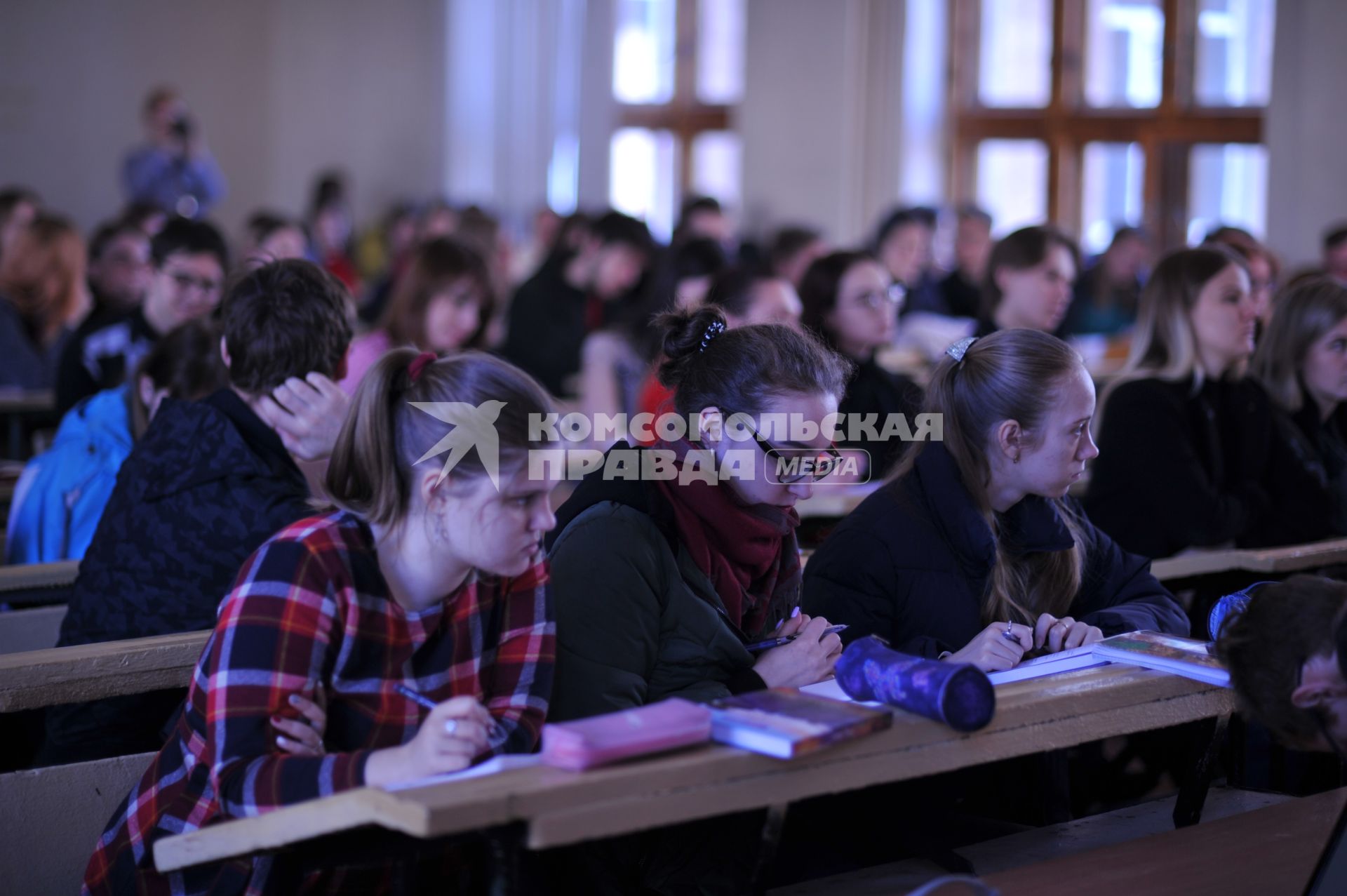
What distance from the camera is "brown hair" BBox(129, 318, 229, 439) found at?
2977mm

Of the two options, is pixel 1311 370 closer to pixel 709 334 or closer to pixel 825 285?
pixel 825 285

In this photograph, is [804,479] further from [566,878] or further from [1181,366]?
[1181,366]

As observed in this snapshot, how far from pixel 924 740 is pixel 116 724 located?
4.68ft

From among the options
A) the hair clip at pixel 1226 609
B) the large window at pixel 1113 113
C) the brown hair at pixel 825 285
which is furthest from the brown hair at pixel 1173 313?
the large window at pixel 1113 113

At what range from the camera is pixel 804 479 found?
213cm

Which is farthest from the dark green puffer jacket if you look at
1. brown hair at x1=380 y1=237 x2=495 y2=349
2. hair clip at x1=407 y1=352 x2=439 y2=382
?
brown hair at x1=380 y1=237 x2=495 y2=349

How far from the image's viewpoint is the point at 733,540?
7.05ft

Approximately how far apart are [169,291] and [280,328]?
191 cm

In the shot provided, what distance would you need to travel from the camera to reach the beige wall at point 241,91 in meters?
10.5

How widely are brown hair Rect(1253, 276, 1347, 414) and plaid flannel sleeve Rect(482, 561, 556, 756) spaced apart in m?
2.63

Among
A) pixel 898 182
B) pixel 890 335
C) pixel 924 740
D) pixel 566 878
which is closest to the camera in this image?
pixel 924 740

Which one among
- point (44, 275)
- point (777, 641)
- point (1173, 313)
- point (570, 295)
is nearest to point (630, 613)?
point (777, 641)

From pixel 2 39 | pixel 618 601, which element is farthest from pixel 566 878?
pixel 2 39

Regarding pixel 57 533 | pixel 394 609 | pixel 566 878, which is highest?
pixel 394 609
